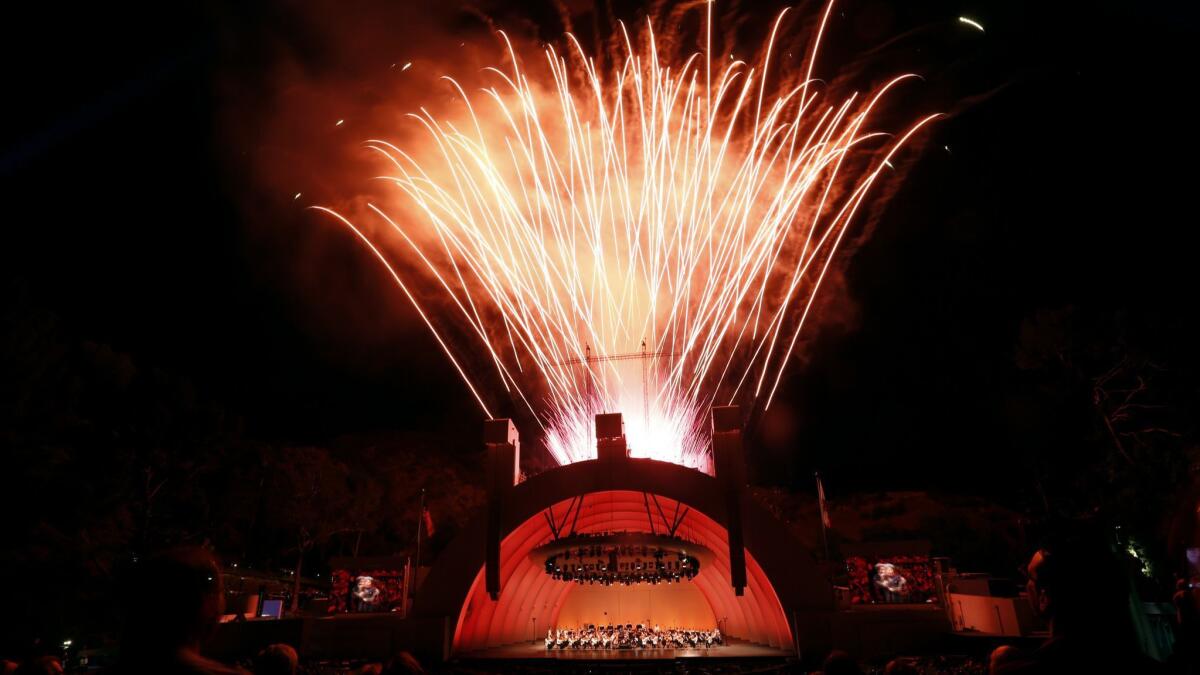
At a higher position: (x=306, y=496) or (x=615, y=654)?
(x=306, y=496)

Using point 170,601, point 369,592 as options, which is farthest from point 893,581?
point 170,601

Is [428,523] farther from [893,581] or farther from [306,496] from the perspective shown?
[893,581]

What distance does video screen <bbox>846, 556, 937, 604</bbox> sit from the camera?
23031mm

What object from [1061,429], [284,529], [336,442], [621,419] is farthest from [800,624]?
[336,442]

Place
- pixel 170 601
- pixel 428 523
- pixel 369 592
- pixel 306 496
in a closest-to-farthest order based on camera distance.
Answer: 1. pixel 170 601
2. pixel 369 592
3. pixel 306 496
4. pixel 428 523

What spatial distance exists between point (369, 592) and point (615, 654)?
9563 mm

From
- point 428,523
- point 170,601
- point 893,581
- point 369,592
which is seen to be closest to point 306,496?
point 428,523

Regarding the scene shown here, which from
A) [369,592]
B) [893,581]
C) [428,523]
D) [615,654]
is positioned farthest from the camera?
[428,523]

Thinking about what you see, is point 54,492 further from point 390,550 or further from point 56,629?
point 390,550

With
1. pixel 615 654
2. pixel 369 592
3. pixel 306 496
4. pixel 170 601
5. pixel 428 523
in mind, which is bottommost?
pixel 615 654

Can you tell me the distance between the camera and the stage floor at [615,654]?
69.7 ft

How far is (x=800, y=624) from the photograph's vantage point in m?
19.2

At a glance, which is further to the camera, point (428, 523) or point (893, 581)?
point (428, 523)

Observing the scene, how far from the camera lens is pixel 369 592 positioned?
2469 cm
